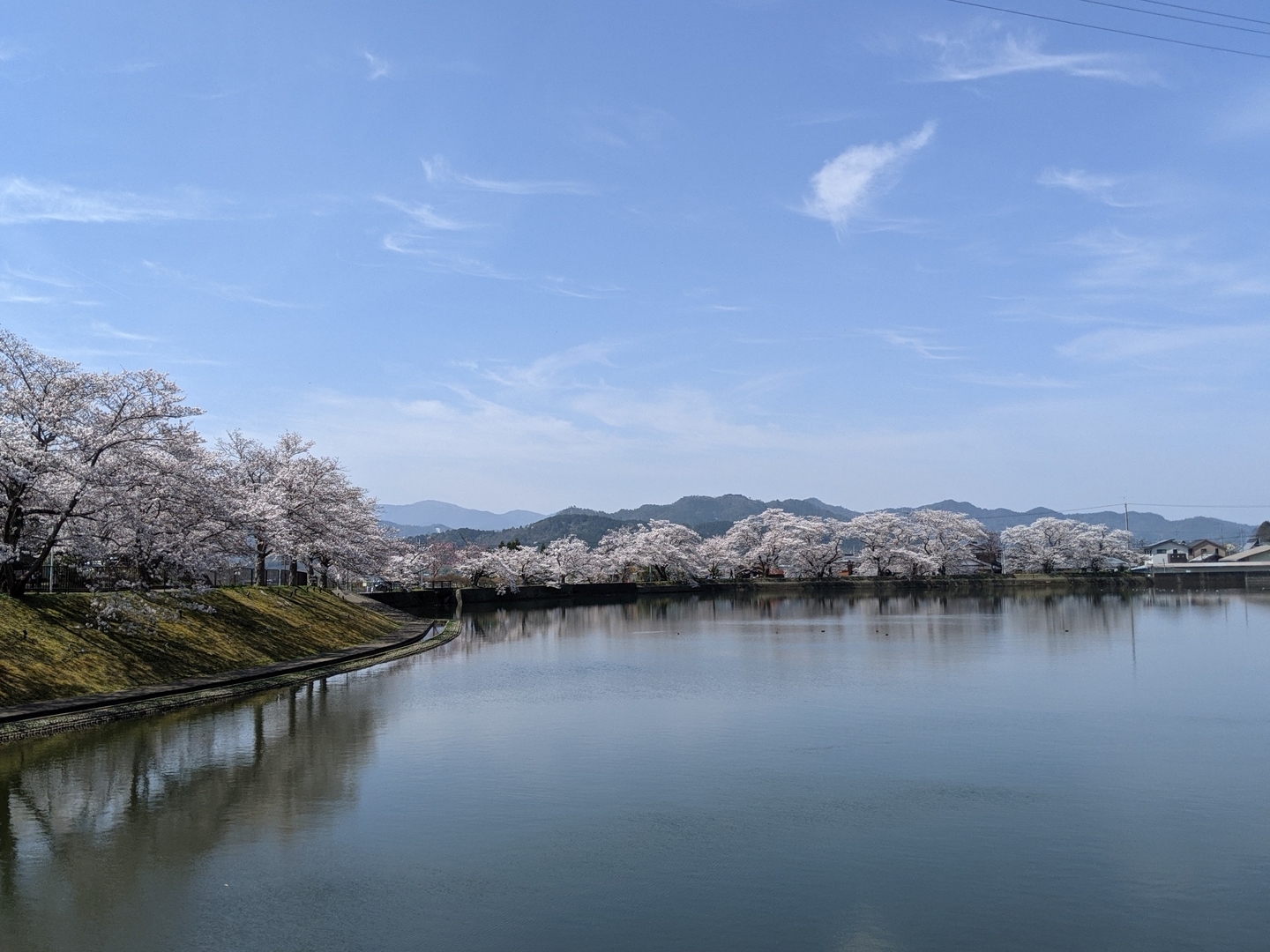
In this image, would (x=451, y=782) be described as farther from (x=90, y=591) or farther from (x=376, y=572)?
(x=376, y=572)

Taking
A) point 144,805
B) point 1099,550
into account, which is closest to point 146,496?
point 144,805

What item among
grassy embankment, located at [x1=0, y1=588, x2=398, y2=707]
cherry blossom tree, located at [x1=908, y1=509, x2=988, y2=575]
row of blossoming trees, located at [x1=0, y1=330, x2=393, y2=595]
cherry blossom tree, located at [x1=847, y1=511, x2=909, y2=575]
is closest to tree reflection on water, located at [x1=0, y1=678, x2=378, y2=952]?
grassy embankment, located at [x1=0, y1=588, x2=398, y2=707]

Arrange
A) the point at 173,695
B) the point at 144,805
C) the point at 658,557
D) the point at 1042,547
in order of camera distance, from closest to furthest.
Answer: the point at 144,805, the point at 173,695, the point at 658,557, the point at 1042,547

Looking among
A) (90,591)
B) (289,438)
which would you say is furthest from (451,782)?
(289,438)

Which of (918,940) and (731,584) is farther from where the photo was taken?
(731,584)

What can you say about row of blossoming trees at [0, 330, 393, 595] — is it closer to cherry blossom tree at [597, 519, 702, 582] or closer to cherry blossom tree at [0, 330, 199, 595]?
cherry blossom tree at [0, 330, 199, 595]

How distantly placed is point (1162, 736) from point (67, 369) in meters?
25.2

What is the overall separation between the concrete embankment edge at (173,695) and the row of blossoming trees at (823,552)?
5620cm

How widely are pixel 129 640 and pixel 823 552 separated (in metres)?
78.6

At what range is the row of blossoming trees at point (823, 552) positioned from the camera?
9325 cm

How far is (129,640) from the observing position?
22078mm

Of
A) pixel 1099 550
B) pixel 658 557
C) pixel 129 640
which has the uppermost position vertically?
pixel 129 640

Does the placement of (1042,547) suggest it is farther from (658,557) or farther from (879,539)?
(658,557)

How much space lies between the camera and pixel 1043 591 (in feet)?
263
